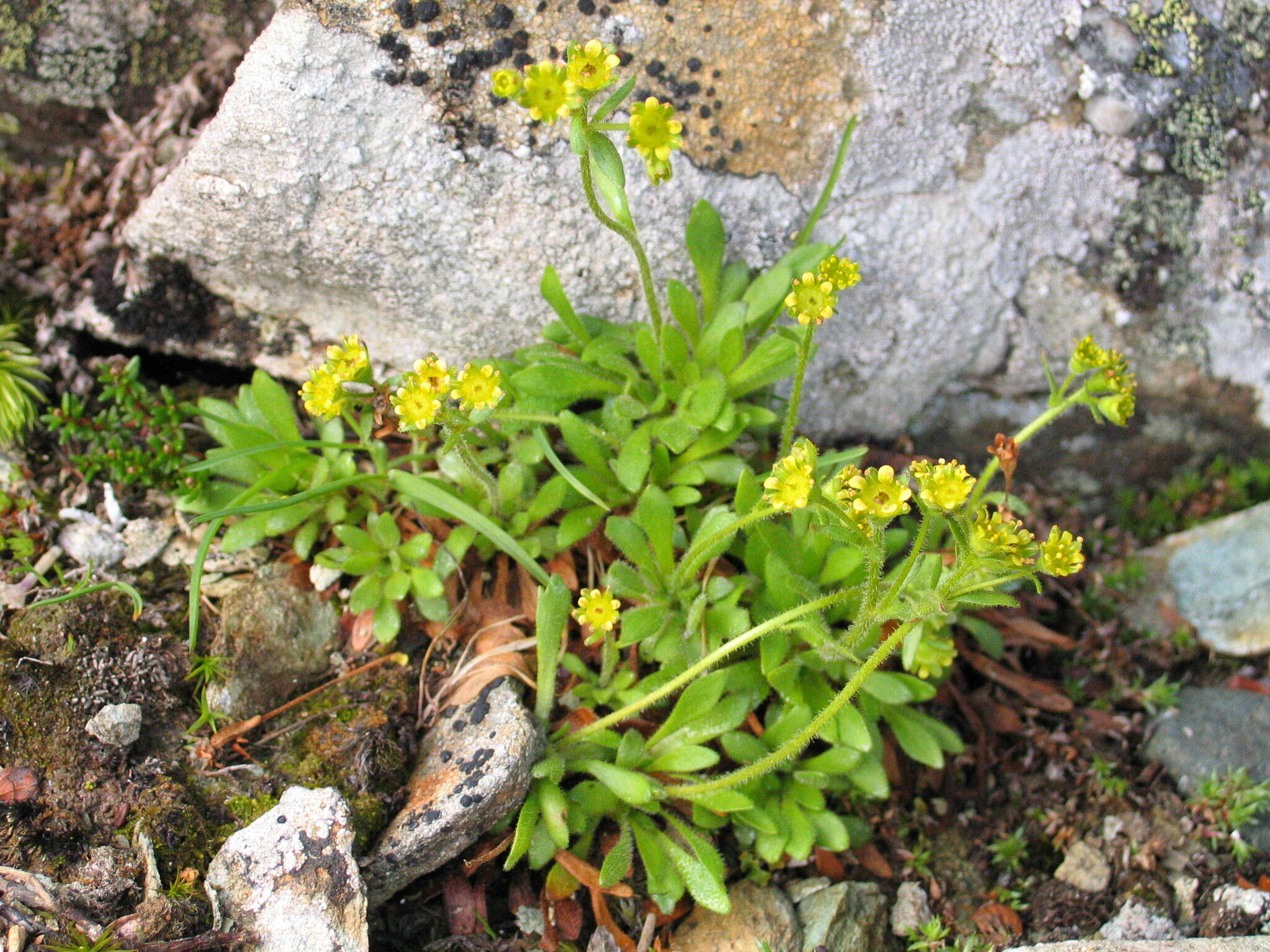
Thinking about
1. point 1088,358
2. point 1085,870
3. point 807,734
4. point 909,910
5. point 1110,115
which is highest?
point 1110,115

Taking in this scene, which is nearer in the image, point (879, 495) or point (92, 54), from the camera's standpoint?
point (879, 495)

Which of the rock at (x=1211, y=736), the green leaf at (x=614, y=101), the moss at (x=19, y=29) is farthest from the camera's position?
the moss at (x=19, y=29)

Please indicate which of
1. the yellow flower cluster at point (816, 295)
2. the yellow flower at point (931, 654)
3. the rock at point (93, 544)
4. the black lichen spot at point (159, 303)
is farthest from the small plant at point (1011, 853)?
the black lichen spot at point (159, 303)

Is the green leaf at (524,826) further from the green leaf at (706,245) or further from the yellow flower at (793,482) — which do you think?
the green leaf at (706,245)

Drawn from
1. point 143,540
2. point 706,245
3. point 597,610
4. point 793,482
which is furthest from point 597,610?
point 143,540

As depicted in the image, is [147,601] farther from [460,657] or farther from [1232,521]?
[1232,521]

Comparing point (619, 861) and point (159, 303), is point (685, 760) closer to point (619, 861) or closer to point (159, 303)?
point (619, 861)
